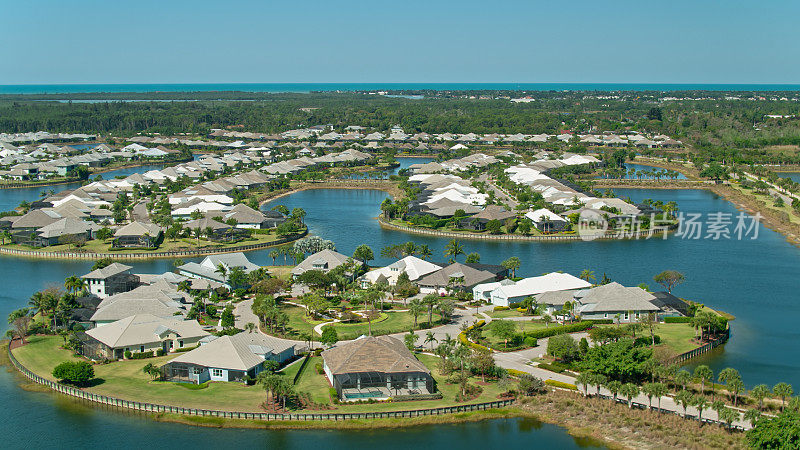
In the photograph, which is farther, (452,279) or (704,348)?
(452,279)

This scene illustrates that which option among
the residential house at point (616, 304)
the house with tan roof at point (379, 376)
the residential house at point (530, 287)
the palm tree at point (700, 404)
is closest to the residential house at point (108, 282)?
the house with tan roof at point (379, 376)

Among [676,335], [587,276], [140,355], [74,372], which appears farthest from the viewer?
[587,276]

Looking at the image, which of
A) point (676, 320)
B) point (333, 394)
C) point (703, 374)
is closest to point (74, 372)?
point (333, 394)

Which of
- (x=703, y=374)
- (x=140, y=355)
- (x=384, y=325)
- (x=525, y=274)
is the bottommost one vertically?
(x=140, y=355)

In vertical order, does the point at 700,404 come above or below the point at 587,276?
below

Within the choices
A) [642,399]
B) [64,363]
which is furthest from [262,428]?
[642,399]

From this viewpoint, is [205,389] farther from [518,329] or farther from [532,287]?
[532,287]
